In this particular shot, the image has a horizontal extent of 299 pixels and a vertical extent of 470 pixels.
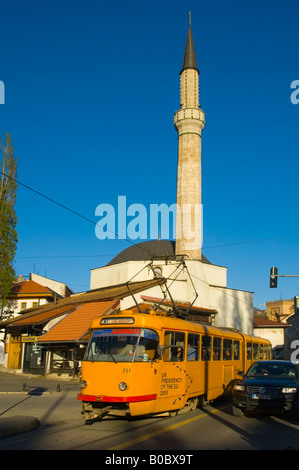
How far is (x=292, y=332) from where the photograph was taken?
83062 millimetres

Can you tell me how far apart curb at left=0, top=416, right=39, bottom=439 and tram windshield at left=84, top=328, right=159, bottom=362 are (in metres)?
1.90

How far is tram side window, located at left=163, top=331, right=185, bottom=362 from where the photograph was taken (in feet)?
38.6

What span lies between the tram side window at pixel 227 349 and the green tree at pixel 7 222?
26.2 metres

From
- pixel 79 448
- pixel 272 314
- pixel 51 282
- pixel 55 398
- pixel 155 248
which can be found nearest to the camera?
pixel 79 448

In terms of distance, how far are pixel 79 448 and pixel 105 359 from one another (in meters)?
2.78

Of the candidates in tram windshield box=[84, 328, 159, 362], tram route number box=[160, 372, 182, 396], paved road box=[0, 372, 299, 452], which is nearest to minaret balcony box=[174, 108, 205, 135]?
paved road box=[0, 372, 299, 452]

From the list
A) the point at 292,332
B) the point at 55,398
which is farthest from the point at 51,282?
the point at 292,332

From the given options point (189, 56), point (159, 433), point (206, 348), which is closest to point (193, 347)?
point (206, 348)

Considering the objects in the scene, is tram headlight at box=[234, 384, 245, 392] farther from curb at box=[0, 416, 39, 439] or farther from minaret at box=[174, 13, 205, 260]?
minaret at box=[174, 13, 205, 260]

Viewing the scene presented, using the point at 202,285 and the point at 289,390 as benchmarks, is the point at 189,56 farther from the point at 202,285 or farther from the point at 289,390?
the point at 289,390

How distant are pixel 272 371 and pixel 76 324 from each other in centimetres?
1796

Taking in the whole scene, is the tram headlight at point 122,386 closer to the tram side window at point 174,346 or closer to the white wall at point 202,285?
the tram side window at point 174,346
